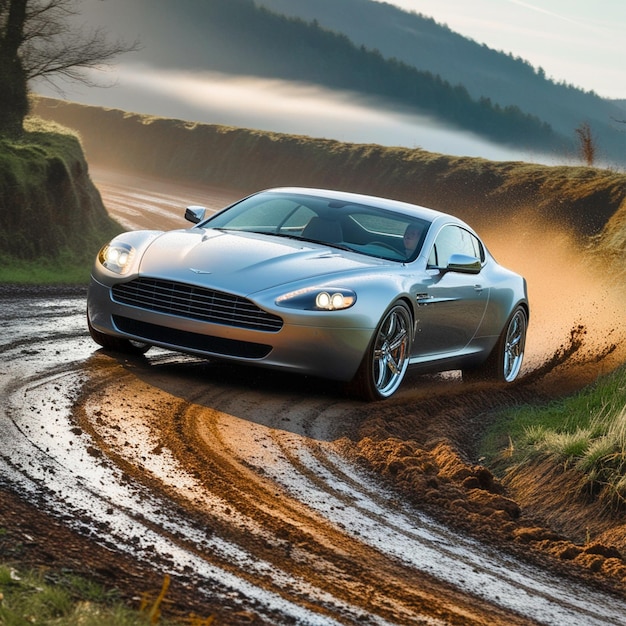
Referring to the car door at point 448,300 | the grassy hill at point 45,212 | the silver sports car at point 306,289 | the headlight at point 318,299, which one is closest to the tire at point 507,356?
the silver sports car at point 306,289

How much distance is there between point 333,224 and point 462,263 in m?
1.15

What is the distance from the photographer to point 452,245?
10664mm

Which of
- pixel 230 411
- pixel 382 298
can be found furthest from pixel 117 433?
pixel 382 298

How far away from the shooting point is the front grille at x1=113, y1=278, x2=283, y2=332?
8.43 meters

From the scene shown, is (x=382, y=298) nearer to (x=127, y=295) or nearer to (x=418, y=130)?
(x=127, y=295)

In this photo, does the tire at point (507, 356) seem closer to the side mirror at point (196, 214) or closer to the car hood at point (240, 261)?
the car hood at point (240, 261)

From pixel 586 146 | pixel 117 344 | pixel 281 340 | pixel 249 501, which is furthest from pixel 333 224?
pixel 586 146

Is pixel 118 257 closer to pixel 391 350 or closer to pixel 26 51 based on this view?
pixel 391 350

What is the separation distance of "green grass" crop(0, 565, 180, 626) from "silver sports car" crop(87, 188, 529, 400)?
4.33 meters

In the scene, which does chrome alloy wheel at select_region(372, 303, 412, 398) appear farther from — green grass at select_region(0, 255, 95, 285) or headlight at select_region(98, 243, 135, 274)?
green grass at select_region(0, 255, 95, 285)

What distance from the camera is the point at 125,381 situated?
8656 millimetres

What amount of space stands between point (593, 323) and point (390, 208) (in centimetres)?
906

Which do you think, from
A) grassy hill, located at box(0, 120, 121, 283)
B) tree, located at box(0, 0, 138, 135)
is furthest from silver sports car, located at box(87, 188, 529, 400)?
tree, located at box(0, 0, 138, 135)

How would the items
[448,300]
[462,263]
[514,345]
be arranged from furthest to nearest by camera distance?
1. [514,345]
2. [448,300]
3. [462,263]
